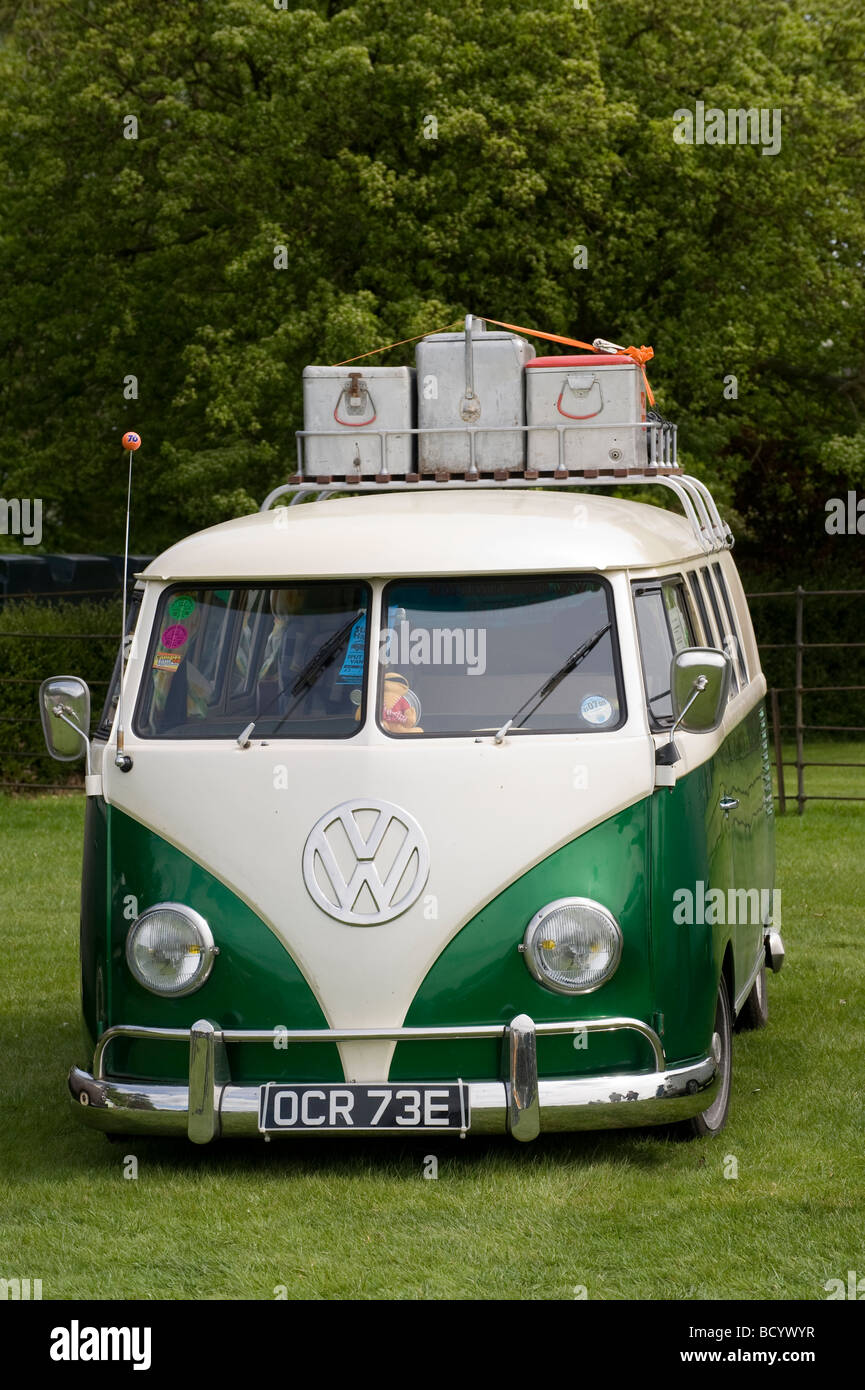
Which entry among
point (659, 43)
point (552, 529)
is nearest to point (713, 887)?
point (552, 529)

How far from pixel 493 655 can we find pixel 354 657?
1.67 ft

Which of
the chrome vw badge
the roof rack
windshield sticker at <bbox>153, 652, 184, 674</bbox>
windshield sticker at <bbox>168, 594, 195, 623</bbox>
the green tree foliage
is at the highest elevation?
the green tree foliage

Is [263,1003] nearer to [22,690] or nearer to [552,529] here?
[552,529]

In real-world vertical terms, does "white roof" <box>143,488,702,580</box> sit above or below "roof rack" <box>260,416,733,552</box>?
below

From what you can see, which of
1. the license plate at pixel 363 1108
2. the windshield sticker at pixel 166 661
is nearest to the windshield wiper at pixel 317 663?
the windshield sticker at pixel 166 661

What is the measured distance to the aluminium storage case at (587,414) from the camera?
8.60 meters

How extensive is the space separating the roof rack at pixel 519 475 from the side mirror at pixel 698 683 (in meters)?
1.82

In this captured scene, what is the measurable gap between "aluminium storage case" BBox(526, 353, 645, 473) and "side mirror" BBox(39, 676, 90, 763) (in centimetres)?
260

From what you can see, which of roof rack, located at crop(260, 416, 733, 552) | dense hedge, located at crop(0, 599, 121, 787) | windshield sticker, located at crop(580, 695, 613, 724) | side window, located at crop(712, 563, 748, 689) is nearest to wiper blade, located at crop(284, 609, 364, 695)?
windshield sticker, located at crop(580, 695, 613, 724)

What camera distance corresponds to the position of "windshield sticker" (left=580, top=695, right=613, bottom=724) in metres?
6.85

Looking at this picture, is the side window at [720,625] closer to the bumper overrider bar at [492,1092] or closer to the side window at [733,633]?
the side window at [733,633]

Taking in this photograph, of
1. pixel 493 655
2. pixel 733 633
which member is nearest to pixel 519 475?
pixel 733 633

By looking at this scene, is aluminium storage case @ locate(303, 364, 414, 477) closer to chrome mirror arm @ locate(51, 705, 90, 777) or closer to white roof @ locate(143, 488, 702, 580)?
white roof @ locate(143, 488, 702, 580)

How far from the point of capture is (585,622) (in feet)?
22.9
